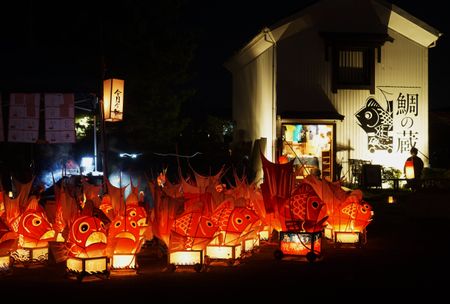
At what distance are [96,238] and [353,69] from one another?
16052 mm

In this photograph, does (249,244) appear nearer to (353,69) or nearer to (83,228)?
(83,228)

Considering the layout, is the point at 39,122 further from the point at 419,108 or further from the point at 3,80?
the point at 419,108

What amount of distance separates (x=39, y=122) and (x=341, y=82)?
10659mm

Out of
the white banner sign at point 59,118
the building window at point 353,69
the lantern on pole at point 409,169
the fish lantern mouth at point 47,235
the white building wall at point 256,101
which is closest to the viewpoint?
the fish lantern mouth at point 47,235

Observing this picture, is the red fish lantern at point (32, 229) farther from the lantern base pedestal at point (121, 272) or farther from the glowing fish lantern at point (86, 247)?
the lantern base pedestal at point (121, 272)

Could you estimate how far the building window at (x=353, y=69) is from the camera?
23.0 metres

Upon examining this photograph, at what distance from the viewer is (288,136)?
23828mm

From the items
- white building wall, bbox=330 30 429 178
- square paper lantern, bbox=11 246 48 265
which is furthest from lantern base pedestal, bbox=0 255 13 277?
white building wall, bbox=330 30 429 178

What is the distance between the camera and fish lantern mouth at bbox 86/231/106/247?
9109mm

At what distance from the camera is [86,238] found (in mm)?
9094

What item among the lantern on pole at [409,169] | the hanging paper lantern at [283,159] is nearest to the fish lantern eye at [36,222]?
the hanging paper lantern at [283,159]

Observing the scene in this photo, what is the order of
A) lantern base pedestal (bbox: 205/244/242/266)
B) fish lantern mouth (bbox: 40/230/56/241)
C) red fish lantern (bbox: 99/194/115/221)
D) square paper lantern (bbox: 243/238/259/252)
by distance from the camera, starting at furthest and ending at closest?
red fish lantern (bbox: 99/194/115/221), square paper lantern (bbox: 243/238/259/252), fish lantern mouth (bbox: 40/230/56/241), lantern base pedestal (bbox: 205/244/242/266)

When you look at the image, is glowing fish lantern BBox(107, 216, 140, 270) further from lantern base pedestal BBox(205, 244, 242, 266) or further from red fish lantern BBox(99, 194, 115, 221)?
red fish lantern BBox(99, 194, 115, 221)

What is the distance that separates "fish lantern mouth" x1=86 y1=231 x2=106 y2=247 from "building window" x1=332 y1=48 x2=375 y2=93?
15.2 metres
